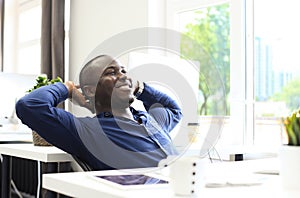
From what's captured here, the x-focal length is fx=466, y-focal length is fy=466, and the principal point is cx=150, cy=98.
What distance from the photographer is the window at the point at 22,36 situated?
5.09m

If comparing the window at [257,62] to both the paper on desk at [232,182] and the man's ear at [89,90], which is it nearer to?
the man's ear at [89,90]

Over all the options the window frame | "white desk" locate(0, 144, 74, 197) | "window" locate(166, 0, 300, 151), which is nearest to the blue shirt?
"white desk" locate(0, 144, 74, 197)

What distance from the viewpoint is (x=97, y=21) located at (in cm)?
372

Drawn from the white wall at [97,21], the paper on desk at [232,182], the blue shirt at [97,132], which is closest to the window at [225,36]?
the white wall at [97,21]

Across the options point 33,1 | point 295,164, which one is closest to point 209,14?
point 295,164

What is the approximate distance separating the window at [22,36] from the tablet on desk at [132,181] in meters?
4.18

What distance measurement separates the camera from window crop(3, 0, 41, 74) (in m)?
5.09

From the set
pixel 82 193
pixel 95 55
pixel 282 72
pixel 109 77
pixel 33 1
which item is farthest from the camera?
pixel 33 1

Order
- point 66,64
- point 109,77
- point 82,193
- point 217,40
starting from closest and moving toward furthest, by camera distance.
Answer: point 82,193 → point 109,77 → point 217,40 → point 66,64

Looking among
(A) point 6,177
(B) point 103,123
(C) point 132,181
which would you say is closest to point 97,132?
(B) point 103,123

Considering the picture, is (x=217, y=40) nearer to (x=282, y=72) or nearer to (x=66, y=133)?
(x=282, y=72)

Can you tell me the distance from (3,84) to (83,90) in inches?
58.8

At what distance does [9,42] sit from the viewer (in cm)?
546

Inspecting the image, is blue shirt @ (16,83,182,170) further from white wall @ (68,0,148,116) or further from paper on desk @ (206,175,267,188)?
white wall @ (68,0,148,116)
